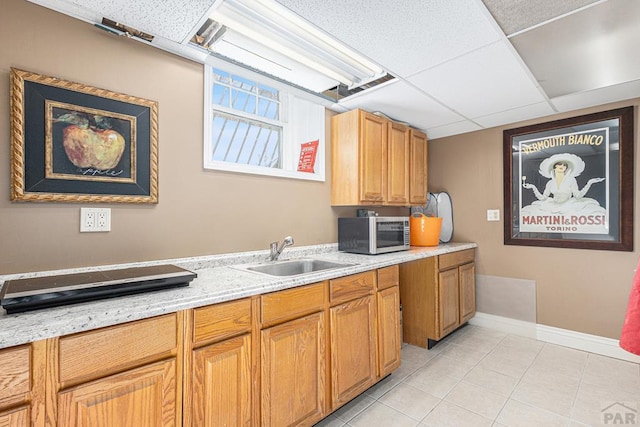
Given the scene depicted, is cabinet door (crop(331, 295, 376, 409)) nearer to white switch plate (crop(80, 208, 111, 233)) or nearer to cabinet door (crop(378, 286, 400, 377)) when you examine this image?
cabinet door (crop(378, 286, 400, 377))

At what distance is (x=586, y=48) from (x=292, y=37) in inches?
74.3

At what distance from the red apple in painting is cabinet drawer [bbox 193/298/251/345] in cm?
96

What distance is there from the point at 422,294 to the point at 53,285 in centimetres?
268

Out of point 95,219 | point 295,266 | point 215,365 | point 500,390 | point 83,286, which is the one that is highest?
point 95,219

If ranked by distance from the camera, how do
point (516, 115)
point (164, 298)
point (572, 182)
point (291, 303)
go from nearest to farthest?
point (164, 298)
point (291, 303)
point (572, 182)
point (516, 115)

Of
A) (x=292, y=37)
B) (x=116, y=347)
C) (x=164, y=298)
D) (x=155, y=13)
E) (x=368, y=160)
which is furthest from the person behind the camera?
(x=368, y=160)

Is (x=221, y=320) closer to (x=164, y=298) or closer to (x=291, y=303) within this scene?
(x=164, y=298)

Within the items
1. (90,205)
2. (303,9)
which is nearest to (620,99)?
(303,9)

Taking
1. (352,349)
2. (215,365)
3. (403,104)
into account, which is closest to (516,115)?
(403,104)

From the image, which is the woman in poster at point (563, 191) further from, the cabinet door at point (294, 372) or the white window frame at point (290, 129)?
the cabinet door at point (294, 372)

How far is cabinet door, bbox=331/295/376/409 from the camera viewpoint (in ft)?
5.82

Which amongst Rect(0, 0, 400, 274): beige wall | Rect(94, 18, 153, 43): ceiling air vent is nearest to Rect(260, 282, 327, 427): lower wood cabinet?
Rect(0, 0, 400, 274): beige wall

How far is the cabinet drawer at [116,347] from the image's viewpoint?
0.96m

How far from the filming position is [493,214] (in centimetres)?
334
